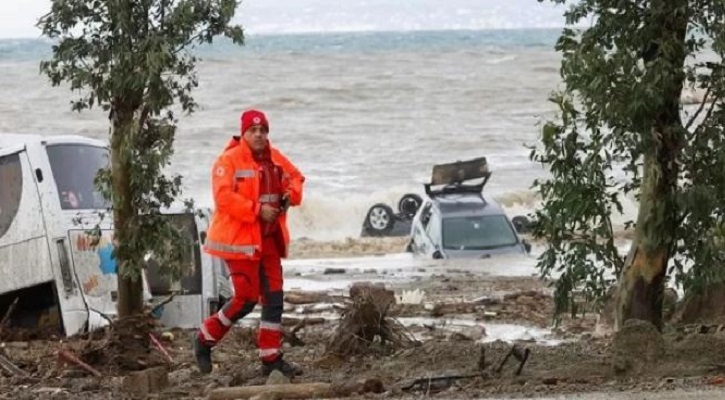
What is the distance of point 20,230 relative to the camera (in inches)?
579

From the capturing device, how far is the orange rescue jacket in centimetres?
1055

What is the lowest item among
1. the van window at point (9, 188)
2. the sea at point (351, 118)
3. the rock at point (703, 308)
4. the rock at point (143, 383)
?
the sea at point (351, 118)

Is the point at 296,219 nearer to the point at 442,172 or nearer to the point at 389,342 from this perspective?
the point at 442,172

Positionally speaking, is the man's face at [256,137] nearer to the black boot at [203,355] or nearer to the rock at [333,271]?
the black boot at [203,355]

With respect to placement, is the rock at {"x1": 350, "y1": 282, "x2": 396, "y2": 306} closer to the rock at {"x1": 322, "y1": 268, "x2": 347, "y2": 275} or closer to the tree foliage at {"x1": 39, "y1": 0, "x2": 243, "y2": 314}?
the tree foliage at {"x1": 39, "y1": 0, "x2": 243, "y2": 314}

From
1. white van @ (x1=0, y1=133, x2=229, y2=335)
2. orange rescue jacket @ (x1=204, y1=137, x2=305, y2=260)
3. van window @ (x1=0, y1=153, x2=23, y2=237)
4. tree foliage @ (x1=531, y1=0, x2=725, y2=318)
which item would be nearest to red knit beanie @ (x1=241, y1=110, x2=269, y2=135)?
orange rescue jacket @ (x1=204, y1=137, x2=305, y2=260)

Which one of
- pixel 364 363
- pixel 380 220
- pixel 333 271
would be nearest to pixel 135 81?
pixel 364 363

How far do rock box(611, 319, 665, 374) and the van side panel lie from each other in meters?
5.95

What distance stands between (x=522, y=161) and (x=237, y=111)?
58.1 ft

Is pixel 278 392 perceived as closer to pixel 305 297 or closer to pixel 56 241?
pixel 56 241

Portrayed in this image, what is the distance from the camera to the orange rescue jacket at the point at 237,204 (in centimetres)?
1055

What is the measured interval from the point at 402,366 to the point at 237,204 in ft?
5.75

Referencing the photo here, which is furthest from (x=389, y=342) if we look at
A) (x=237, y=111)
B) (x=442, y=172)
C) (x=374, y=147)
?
(x=237, y=111)

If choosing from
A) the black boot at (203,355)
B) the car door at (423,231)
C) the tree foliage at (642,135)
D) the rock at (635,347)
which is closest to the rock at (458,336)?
the tree foliage at (642,135)
